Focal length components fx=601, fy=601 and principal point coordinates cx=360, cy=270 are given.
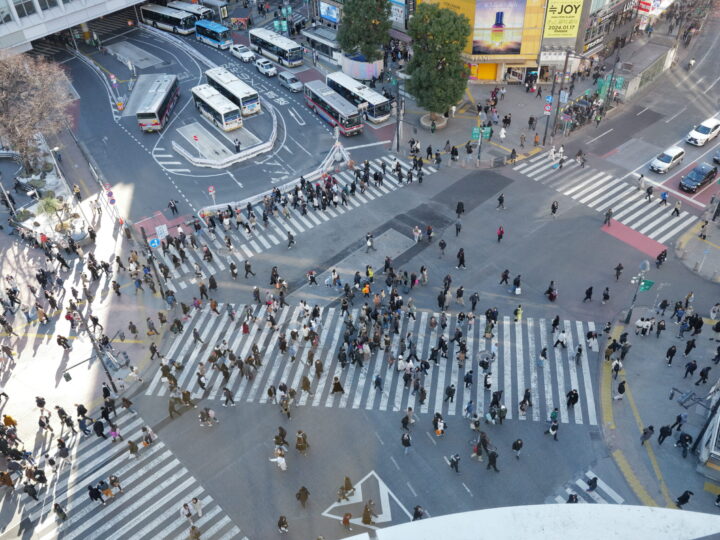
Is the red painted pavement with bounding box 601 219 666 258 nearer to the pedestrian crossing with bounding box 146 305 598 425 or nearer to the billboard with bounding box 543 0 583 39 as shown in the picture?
the pedestrian crossing with bounding box 146 305 598 425

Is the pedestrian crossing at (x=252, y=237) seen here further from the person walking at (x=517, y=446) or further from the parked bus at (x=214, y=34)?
the parked bus at (x=214, y=34)

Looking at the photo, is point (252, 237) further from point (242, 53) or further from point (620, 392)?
point (242, 53)

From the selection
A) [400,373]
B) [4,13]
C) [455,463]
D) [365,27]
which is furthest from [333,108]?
[4,13]

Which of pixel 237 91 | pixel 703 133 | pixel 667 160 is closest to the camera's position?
pixel 667 160

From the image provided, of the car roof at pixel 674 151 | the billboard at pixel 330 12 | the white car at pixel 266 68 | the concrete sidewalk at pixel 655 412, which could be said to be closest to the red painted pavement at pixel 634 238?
the concrete sidewalk at pixel 655 412

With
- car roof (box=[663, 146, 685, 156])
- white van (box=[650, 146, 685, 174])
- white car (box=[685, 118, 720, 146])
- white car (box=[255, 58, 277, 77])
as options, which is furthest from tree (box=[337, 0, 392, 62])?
white car (box=[685, 118, 720, 146])
